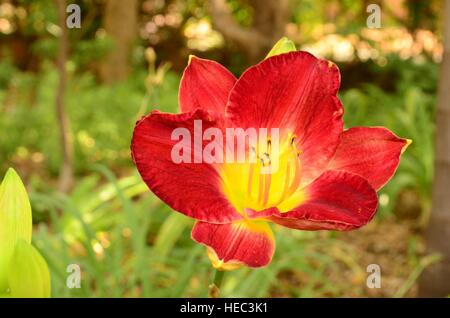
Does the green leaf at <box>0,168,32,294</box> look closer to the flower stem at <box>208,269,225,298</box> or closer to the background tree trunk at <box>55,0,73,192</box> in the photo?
the flower stem at <box>208,269,225,298</box>

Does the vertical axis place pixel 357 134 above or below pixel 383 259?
above

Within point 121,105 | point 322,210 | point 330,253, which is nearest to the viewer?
point 322,210

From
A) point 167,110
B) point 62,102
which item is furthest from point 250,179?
point 167,110

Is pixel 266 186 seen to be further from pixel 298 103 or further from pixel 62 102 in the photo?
pixel 62 102

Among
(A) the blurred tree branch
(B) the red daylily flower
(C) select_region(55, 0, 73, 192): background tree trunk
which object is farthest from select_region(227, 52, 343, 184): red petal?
(C) select_region(55, 0, 73, 192): background tree trunk

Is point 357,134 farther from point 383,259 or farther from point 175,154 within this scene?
point 383,259
